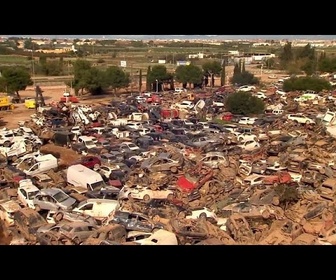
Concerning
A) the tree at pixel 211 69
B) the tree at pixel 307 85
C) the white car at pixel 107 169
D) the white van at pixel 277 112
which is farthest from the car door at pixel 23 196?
the tree at pixel 211 69

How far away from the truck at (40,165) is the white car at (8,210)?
1.78 meters

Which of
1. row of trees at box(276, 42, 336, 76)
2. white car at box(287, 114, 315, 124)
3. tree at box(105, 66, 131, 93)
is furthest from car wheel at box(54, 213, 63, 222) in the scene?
row of trees at box(276, 42, 336, 76)

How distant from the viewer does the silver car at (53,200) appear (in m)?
7.65

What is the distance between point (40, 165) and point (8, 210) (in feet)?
8.24

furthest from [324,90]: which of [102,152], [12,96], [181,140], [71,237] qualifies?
[71,237]

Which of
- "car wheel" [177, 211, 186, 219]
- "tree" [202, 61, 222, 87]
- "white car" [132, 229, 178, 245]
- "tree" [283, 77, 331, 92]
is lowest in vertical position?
"car wheel" [177, 211, 186, 219]

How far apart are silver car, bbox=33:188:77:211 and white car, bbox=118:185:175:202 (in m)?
1.02

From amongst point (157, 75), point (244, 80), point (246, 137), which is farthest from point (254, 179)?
point (244, 80)

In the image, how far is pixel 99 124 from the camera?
51.7ft

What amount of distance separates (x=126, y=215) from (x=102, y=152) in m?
4.95

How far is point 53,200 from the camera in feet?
25.5

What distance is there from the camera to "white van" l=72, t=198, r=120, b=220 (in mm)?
7539

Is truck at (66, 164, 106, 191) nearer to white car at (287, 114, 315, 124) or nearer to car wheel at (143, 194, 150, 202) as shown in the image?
car wheel at (143, 194, 150, 202)
